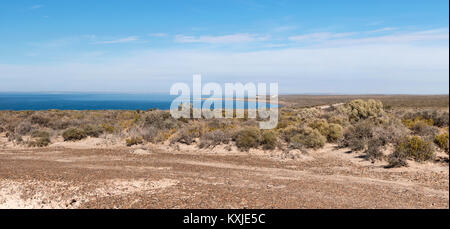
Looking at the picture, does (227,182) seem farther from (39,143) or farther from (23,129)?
(23,129)

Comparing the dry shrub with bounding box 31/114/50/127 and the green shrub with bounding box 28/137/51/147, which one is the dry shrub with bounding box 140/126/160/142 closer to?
the green shrub with bounding box 28/137/51/147

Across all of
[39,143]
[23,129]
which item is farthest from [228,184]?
[23,129]

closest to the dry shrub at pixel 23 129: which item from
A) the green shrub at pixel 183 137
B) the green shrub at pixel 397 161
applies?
the green shrub at pixel 183 137

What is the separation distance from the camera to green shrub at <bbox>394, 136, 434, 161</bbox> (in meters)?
11.2

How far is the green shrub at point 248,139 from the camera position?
1520 cm

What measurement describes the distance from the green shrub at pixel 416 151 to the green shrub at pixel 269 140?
5494mm

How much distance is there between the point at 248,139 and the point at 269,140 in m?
1.08

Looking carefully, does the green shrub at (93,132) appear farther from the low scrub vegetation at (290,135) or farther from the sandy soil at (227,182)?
the sandy soil at (227,182)

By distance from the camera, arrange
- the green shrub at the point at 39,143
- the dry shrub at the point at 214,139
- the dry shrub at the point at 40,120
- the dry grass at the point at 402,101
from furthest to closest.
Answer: the dry grass at the point at 402,101, the dry shrub at the point at 40,120, the green shrub at the point at 39,143, the dry shrub at the point at 214,139

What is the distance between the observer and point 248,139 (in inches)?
606

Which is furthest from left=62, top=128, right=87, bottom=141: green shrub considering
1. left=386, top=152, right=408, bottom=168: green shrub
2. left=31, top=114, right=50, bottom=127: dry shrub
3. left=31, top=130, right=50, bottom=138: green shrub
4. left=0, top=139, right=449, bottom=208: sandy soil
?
left=386, top=152, right=408, bottom=168: green shrub
